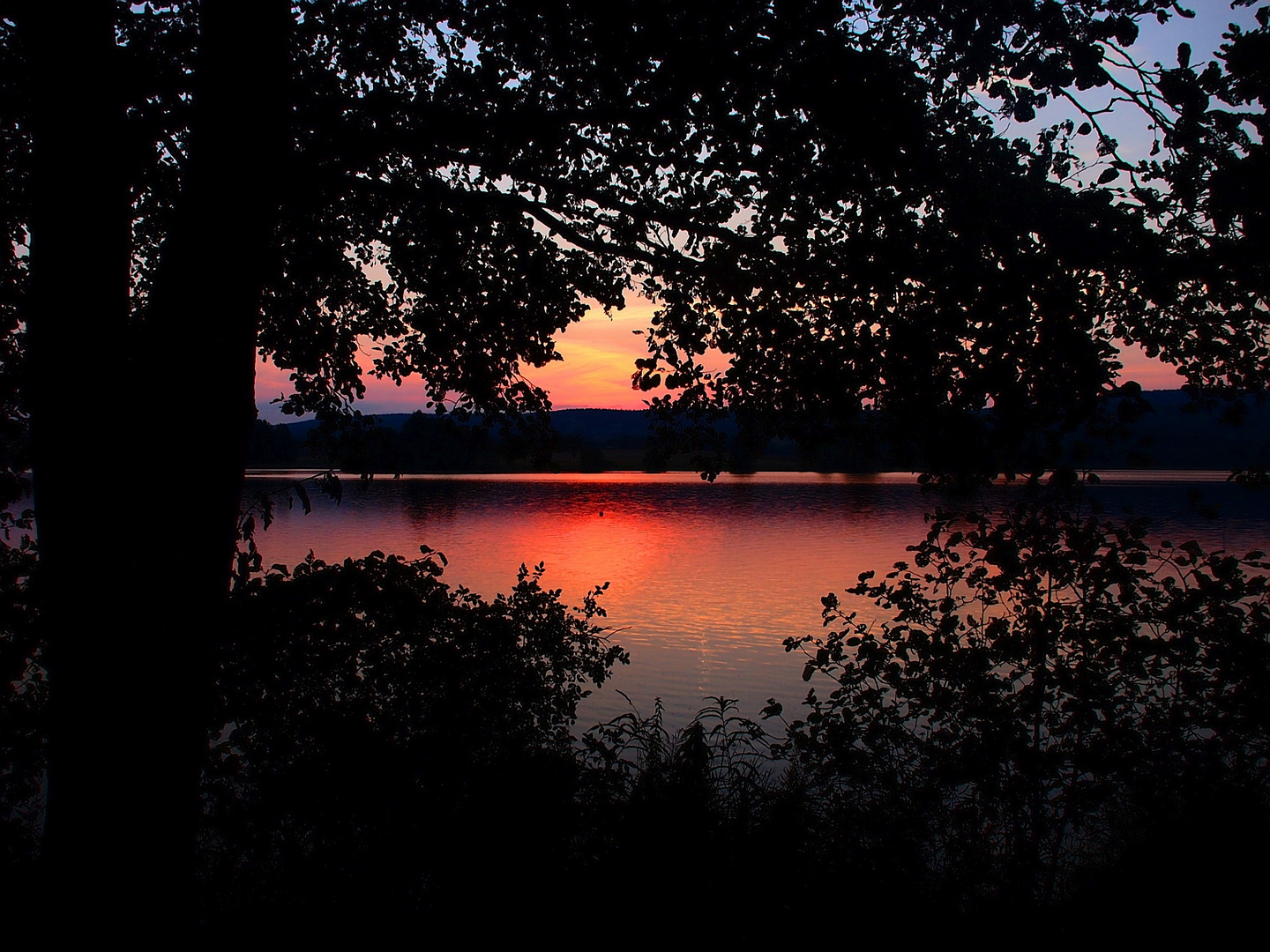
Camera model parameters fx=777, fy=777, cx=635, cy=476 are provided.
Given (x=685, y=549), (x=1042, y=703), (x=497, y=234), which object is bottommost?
(x=685, y=549)

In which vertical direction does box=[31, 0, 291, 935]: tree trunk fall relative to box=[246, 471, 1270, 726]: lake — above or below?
above

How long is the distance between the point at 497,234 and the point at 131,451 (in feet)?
11.5

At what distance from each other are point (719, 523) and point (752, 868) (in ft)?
115

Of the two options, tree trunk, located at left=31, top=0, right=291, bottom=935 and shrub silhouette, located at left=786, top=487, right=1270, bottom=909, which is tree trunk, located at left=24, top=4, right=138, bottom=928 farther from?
shrub silhouette, located at left=786, top=487, right=1270, bottom=909

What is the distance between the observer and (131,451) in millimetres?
3508

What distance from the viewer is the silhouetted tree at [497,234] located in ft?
11.3

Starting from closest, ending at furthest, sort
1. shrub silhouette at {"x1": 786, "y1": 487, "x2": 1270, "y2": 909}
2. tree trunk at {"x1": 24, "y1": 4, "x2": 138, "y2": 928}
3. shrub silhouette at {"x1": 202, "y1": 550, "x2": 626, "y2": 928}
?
tree trunk at {"x1": 24, "y1": 4, "x2": 138, "y2": 928} → shrub silhouette at {"x1": 786, "y1": 487, "x2": 1270, "y2": 909} → shrub silhouette at {"x1": 202, "y1": 550, "x2": 626, "y2": 928}

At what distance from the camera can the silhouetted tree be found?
3.46 meters

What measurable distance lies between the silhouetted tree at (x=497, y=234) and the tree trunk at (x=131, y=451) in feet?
0.04

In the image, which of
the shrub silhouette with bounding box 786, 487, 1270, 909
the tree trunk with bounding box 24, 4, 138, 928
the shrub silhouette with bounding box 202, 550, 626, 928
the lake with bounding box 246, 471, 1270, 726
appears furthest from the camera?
the lake with bounding box 246, 471, 1270, 726

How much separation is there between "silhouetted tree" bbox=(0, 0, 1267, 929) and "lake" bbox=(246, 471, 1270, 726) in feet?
4.91

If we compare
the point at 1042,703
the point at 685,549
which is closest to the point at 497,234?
the point at 1042,703

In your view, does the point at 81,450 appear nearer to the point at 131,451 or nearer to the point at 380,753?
the point at 131,451

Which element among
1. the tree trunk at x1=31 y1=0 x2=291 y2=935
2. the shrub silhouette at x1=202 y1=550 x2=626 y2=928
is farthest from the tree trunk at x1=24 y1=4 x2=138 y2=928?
the shrub silhouette at x1=202 y1=550 x2=626 y2=928
